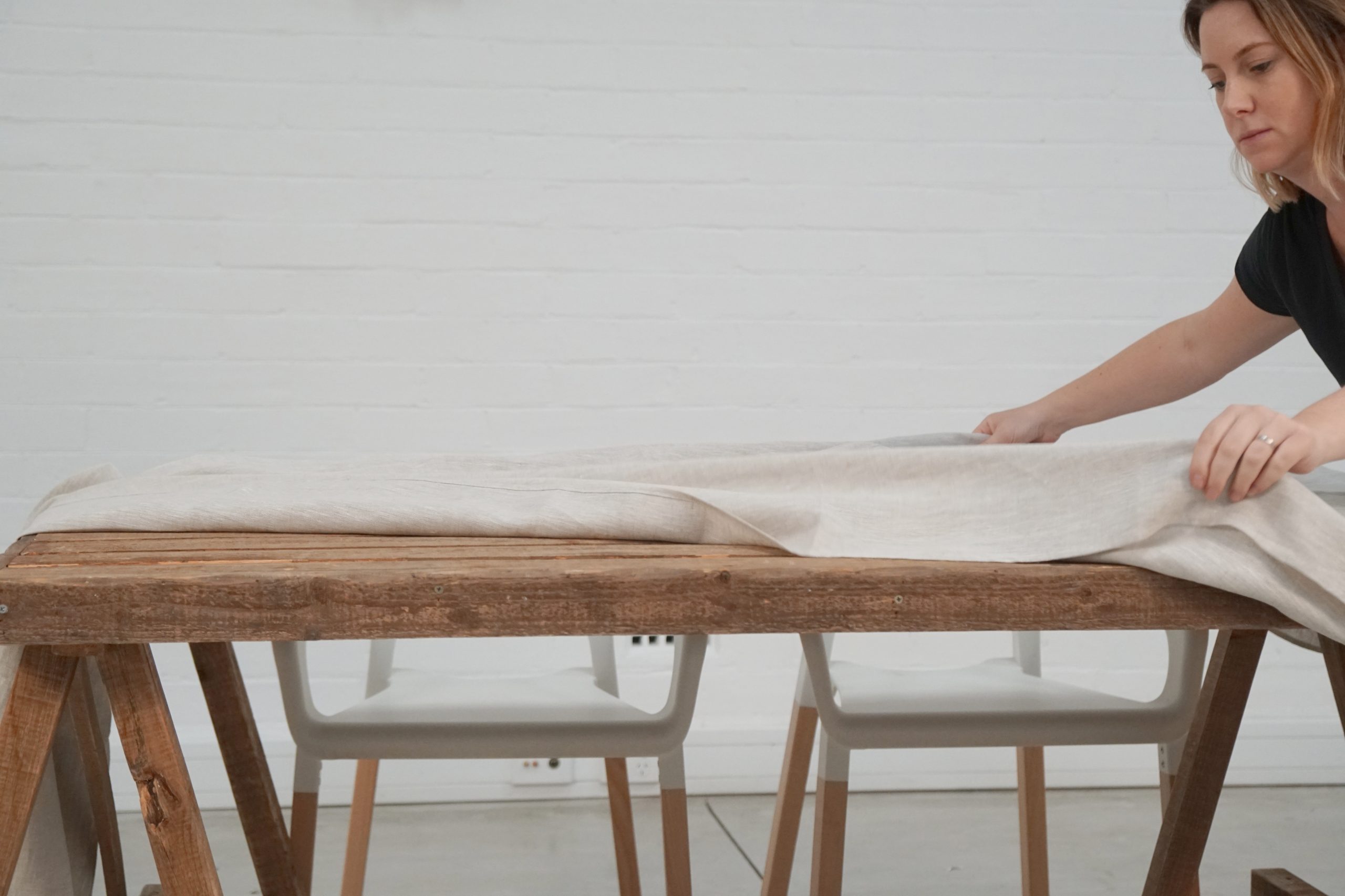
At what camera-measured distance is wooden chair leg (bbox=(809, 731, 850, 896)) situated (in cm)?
139

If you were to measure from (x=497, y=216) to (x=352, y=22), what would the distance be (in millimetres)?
557

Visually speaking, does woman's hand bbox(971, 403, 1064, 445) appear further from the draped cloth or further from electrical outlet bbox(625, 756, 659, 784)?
electrical outlet bbox(625, 756, 659, 784)

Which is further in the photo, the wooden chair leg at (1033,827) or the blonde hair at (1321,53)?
the wooden chair leg at (1033,827)

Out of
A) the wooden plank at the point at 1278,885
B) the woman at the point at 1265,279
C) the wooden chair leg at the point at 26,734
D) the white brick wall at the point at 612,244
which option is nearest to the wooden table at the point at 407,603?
the wooden chair leg at the point at 26,734

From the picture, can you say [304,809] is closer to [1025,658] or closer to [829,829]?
[829,829]

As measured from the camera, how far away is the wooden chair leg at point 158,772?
808 mm

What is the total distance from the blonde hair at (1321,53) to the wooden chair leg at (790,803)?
1.00m

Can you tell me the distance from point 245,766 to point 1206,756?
97 cm

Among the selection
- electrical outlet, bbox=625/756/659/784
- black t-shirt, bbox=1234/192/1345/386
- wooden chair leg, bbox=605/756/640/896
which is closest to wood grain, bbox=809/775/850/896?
wooden chair leg, bbox=605/756/640/896

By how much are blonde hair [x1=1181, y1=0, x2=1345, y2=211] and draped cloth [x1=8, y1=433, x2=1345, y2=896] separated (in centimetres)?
30

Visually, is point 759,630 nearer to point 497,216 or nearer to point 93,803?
point 93,803

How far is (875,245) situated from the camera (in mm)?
2855

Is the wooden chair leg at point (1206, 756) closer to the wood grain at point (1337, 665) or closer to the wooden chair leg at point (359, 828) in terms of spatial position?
the wood grain at point (1337, 665)

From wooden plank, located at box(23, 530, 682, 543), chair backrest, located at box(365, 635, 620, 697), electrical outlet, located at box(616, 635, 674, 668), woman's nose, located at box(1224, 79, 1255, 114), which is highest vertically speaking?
woman's nose, located at box(1224, 79, 1255, 114)
